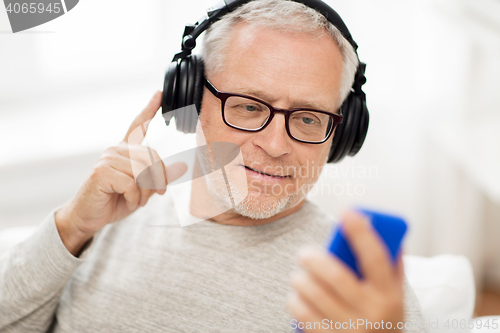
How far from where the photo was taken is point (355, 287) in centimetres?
47

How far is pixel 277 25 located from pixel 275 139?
0.29m

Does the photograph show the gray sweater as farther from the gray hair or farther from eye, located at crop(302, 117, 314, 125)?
the gray hair

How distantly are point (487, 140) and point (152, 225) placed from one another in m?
1.60

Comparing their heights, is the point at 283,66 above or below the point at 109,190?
above

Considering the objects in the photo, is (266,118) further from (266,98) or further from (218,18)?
(218,18)

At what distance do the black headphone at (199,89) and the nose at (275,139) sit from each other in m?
0.18

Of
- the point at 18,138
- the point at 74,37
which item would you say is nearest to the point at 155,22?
the point at 74,37

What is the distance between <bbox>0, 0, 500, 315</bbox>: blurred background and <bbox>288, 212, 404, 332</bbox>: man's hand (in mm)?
1555

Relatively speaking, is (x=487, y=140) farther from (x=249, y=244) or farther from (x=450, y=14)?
(x=249, y=244)

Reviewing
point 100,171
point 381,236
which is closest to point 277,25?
point 100,171

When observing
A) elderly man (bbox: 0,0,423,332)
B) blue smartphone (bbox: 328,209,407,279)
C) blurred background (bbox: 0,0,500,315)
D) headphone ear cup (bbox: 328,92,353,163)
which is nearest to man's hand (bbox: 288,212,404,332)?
blue smartphone (bbox: 328,209,407,279)

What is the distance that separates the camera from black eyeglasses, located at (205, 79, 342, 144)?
1027mm

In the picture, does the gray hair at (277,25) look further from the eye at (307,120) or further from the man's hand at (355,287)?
the man's hand at (355,287)

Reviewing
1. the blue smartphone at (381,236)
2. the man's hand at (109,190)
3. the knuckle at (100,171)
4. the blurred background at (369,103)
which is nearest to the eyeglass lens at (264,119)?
the man's hand at (109,190)
